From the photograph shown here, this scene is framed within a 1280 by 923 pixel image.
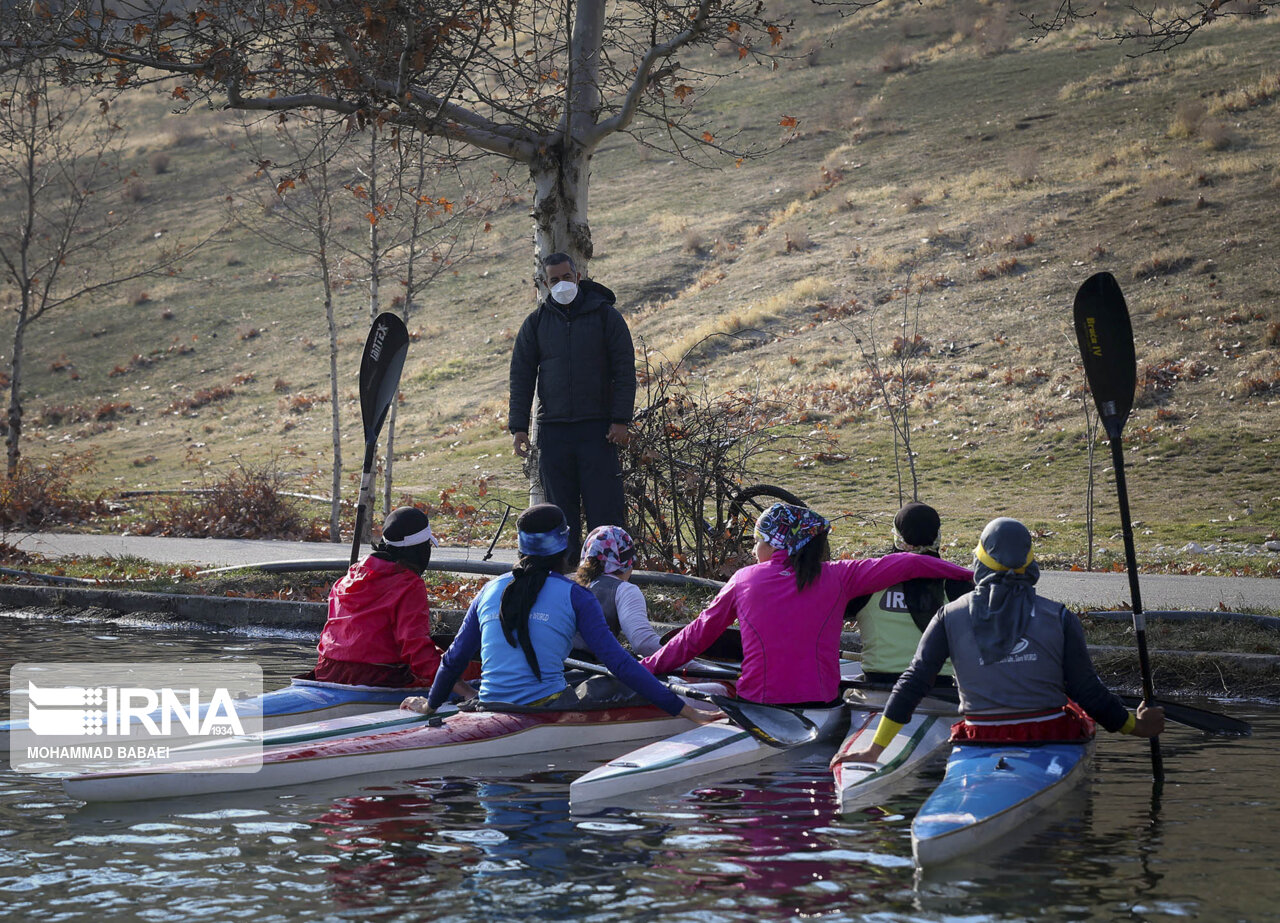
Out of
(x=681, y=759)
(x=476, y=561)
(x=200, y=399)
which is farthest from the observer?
(x=200, y=399)

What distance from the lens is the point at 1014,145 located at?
3775cm

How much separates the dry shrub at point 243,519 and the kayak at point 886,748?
1204 centimetres

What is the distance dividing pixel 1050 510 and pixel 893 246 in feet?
52.2

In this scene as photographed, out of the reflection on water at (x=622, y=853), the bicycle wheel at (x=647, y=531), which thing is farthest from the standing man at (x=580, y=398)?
the reflection on water at (x=622, y=853)

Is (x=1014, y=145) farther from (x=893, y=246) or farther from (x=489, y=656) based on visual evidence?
(x=489, y=656)

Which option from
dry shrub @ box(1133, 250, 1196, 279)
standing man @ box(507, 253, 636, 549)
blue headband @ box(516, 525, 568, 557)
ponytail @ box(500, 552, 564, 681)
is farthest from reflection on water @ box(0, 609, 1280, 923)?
dry shrub @ box(1133, 250, 1196, 279)

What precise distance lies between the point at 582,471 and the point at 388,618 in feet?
9.29

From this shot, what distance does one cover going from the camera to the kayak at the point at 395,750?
648 centimetres

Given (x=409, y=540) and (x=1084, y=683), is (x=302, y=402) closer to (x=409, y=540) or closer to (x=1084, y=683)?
(x=409, y=540)

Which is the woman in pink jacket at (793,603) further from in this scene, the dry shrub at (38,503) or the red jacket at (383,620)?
the dry shrub at (38,503)

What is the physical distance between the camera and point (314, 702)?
8.09m

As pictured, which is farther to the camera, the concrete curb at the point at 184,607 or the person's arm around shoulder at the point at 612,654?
the concrete curb at the point at 184,607

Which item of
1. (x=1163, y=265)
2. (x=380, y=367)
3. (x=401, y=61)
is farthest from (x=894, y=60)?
(x=380, y=367)

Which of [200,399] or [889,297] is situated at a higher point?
[889,297]
